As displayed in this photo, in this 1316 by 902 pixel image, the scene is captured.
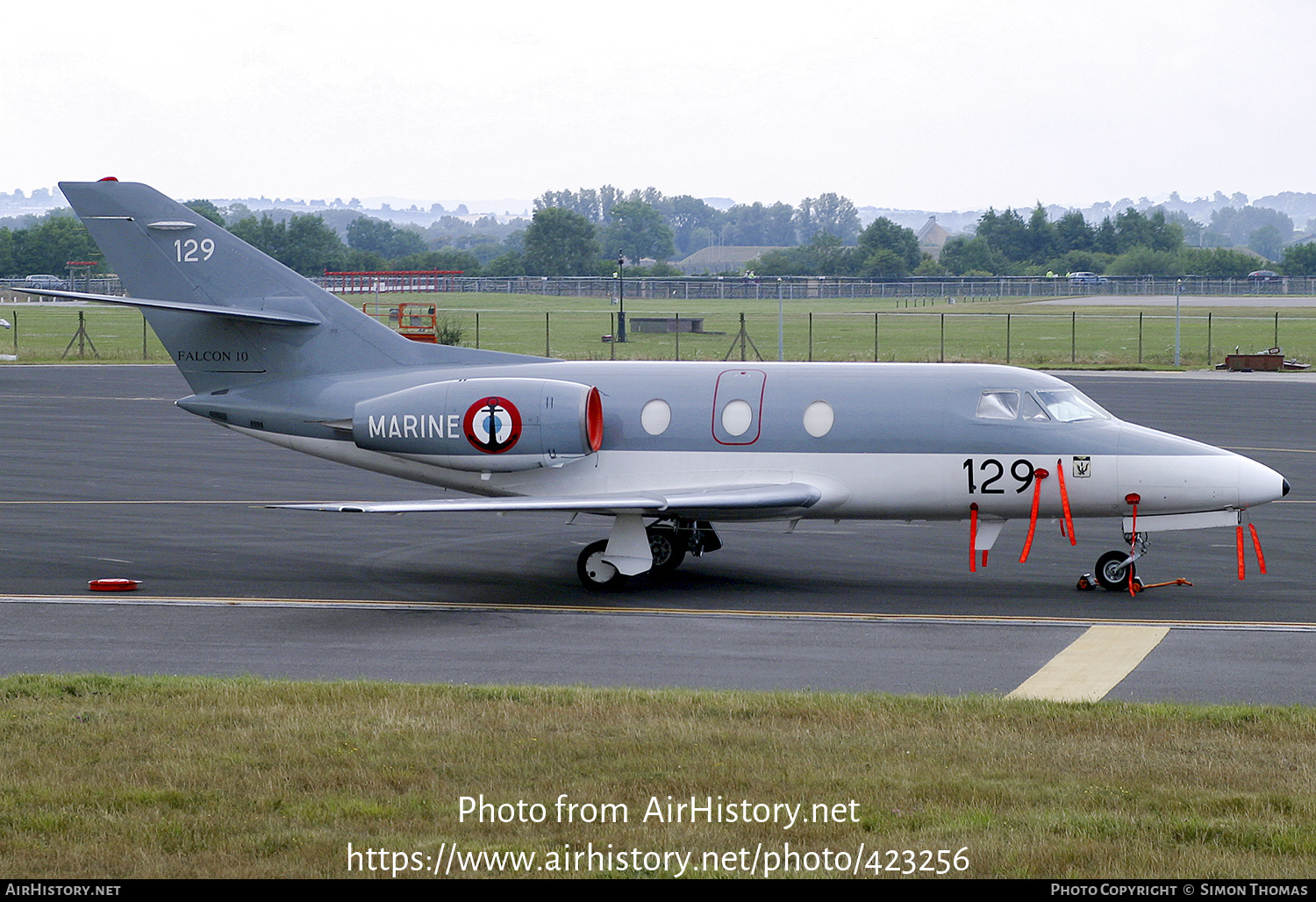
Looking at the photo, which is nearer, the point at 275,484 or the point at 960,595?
the point at 960,595

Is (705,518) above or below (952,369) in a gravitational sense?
below

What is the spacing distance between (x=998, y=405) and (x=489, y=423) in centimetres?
669

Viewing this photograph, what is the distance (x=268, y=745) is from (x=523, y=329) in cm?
7996

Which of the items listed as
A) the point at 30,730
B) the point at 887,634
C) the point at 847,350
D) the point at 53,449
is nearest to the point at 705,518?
the point at 887,634

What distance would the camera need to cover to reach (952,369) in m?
19.2

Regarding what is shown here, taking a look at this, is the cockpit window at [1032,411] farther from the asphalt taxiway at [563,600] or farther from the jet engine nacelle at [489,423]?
the jet engine nacelle at [489,423]

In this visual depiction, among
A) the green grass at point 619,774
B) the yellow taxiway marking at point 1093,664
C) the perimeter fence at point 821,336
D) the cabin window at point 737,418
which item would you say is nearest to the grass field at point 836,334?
the perimeter fence at point 821,336

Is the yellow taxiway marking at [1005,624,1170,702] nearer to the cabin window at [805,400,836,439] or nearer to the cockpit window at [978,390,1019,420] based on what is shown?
the cockpit window at [978,390,1019,420]

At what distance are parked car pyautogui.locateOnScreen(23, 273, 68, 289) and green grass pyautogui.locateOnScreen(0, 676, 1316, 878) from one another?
12036 centimetres

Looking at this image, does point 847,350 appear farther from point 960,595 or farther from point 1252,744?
point 1252,744

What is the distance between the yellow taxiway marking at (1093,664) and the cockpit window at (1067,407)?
317cm

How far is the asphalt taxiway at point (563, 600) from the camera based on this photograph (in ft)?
47.2

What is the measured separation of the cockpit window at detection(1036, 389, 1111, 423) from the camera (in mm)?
18312

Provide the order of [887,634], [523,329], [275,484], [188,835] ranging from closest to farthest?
[188,835] < [887,634] < [275,484] < [523,329]
